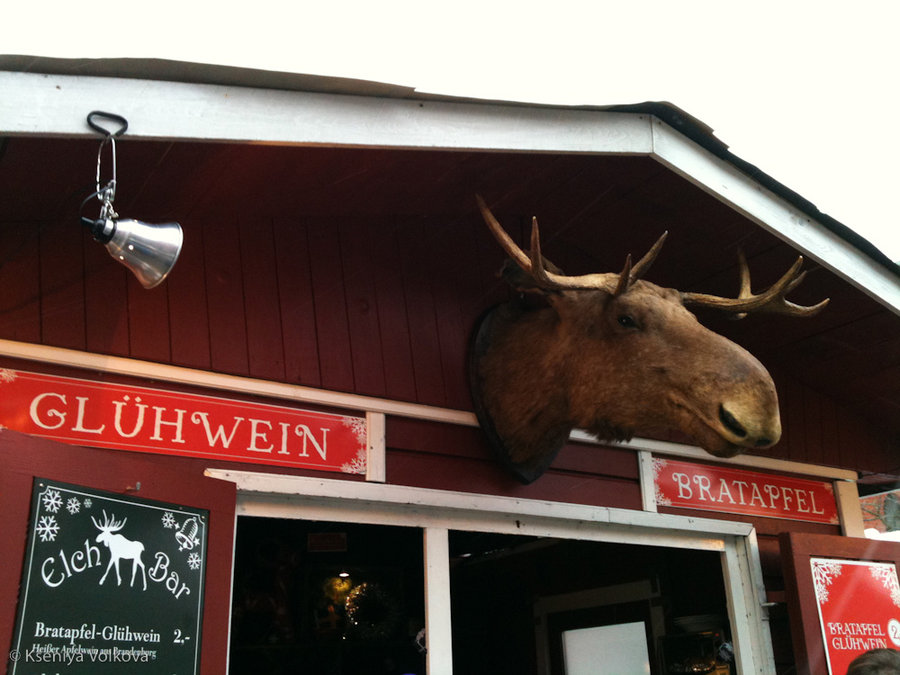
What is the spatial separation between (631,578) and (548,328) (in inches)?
112

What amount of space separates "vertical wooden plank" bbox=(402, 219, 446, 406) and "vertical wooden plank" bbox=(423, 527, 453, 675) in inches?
25.5

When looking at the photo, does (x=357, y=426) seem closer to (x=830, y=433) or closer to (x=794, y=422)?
(x=794, y=422)

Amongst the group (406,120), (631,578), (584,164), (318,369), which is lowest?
(631,578)

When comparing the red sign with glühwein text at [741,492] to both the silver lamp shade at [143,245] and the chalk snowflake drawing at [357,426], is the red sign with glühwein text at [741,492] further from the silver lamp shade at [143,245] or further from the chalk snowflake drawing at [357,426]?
the silver lamp shade at [143,245]

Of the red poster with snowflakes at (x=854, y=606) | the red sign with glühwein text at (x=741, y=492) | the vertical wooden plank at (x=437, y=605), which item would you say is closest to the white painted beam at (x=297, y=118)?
the vertical wooden plank at (x=437, y=605)

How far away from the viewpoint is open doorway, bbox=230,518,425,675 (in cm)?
620

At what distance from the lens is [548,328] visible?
4.27 m

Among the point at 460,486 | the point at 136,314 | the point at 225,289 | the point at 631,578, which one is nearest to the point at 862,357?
the point at 631,578

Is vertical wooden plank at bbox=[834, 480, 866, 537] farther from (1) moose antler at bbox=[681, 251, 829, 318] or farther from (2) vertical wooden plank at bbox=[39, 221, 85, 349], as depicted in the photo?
(2) vertical wooden plank at bbox=[39, 221, 85, 349]

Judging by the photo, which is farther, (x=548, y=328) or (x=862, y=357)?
(x=862, y=357)

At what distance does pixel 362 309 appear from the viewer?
4324 millimetres

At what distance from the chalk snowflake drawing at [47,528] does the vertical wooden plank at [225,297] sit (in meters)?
1.07

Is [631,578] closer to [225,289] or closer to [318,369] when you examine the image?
[318,369]

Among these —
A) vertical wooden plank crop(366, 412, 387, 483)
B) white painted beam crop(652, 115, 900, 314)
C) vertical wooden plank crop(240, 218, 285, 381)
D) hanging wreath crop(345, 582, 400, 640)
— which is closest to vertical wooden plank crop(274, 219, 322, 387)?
vertical wooden plank crop(240, 218, 285, 381)
